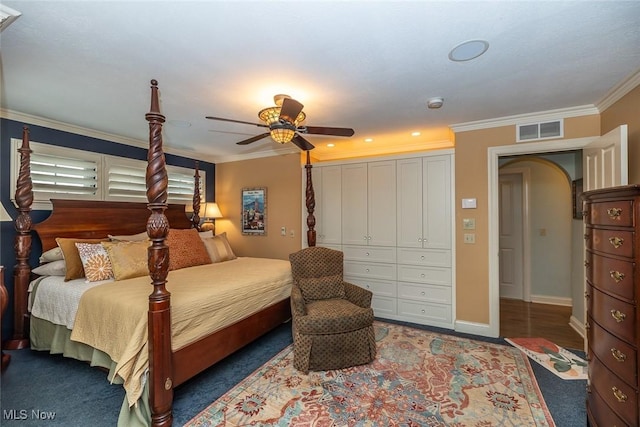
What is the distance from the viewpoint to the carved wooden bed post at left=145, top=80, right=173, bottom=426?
1.87m

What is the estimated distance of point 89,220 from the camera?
3.49 meters

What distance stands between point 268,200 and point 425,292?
9.28 ft

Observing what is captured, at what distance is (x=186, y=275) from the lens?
3068 millimetres

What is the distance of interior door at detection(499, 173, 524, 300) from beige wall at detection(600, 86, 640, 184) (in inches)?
91.8

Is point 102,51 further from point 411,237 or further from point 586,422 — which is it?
point 586,422

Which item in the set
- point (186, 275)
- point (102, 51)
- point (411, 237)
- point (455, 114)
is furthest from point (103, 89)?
point (411, 237)

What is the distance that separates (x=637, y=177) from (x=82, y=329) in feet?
15.4

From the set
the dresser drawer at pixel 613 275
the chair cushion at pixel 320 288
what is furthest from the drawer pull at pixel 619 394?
the chair cushion at pixel 320 288

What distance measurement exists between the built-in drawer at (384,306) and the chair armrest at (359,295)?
1044 millimetres

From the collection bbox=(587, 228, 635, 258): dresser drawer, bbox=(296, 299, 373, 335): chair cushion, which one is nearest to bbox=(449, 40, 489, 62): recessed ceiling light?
bbox=(587, 228, 635, 258): dresser drawer

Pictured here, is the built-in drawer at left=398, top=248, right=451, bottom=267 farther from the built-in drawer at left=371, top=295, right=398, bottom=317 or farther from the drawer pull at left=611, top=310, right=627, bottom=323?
the drawer pull at left=611, top=310, right=627, bottom=323

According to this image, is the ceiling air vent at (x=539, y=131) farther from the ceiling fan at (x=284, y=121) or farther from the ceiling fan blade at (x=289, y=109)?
the ceiling fan blade at (x=289, y=109)

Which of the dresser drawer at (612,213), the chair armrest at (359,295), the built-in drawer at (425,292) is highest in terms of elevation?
the dresser drawer at (612,213)

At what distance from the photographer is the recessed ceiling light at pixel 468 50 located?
183 centimetres
